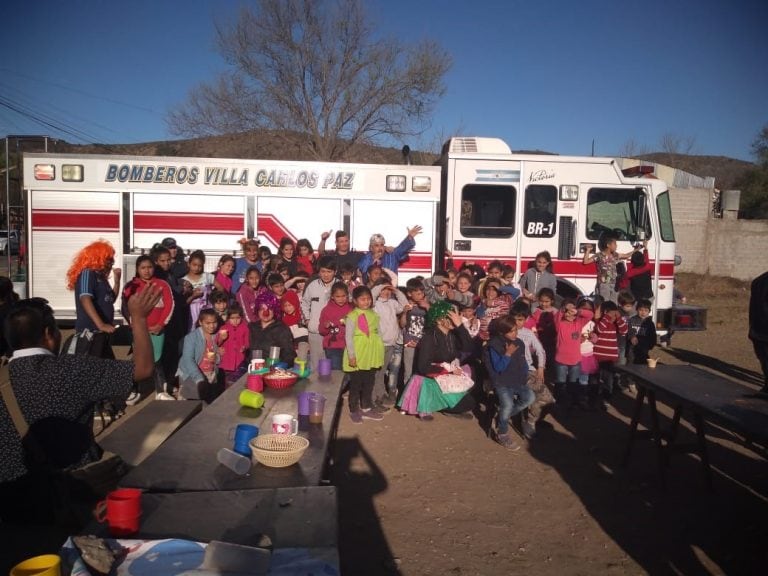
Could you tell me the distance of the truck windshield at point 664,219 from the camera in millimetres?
9500

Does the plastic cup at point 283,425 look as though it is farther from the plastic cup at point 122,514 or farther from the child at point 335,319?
the child at point 335,319

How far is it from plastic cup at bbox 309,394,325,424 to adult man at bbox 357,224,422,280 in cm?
472

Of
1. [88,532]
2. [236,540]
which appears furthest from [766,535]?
[88,532]

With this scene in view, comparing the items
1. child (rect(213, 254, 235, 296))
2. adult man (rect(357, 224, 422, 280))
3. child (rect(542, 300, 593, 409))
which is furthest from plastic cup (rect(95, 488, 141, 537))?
adult man (rect(357, 224, 422, 280))

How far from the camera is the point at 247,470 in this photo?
3189 mm

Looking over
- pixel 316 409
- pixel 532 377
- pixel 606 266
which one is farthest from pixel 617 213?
pixel 316 409

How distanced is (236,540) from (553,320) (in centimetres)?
671

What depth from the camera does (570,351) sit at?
7535 millimetres

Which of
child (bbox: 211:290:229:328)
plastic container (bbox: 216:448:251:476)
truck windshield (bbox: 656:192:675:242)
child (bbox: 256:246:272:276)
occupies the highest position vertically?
truck windshield (bbox: 656:192:675:242)

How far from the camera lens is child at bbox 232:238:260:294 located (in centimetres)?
837

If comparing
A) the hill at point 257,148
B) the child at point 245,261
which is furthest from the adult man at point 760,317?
the hill at point 257,148

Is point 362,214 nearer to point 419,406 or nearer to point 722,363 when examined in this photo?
point 419,406

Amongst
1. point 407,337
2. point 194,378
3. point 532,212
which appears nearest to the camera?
point 194,378

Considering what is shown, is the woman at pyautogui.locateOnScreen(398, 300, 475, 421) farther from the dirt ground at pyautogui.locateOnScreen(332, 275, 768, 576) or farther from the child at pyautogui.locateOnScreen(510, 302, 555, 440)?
the child at pyautogui.locateOnScreen(510, 302, 555, 440)
